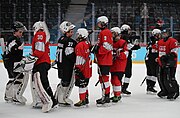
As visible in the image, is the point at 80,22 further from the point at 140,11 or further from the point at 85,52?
the point at 85,52

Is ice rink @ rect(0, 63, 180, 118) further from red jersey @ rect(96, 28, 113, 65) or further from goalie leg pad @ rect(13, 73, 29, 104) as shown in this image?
red jersey @ rect(96, 28, 113, 65)

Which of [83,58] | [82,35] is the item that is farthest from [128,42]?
[83,58]

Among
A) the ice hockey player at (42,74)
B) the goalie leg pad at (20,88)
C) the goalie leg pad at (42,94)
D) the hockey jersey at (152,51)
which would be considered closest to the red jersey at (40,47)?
the ice hockey player at (42,74)

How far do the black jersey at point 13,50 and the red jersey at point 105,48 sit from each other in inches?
43.4

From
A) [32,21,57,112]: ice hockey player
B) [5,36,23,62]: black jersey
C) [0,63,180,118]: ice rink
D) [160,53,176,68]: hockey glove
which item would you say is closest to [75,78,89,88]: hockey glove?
[0,63,180,118]: ice rink

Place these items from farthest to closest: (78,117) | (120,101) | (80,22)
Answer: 1. (80,22)
2. (120,101)
3. (78,117)

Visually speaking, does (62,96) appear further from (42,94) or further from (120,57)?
(120,57)

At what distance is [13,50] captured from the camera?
502 centimetres

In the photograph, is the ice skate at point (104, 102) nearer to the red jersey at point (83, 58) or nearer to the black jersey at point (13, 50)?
the red jersey at point (83, 58)

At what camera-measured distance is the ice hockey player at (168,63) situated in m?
5.43

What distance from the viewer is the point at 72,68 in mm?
4887

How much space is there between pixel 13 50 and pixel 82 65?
103 cm

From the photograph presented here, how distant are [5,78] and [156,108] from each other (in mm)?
4210

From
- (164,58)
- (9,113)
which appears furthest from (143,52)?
(9,113)
